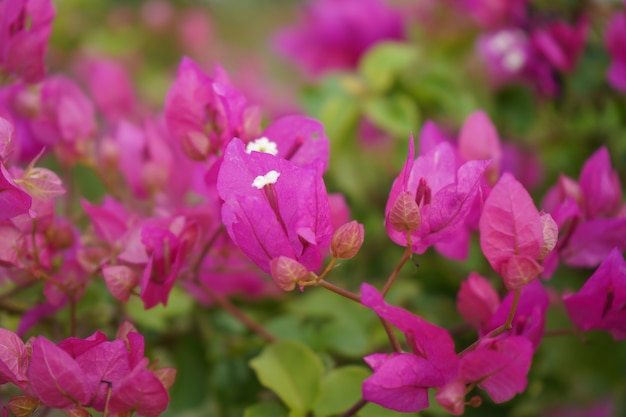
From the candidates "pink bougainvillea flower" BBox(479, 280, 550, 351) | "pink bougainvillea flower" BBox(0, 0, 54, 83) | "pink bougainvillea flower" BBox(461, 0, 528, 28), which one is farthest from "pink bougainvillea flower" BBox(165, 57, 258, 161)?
"pink bougainvillea flower" BBox(461, 0, 528, 28)

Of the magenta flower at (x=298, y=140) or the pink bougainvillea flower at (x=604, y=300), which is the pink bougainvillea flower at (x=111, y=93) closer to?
the magenta flower at (x=298, y=140)

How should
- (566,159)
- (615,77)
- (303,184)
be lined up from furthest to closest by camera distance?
(566,159) < (615,77) < (303,184)

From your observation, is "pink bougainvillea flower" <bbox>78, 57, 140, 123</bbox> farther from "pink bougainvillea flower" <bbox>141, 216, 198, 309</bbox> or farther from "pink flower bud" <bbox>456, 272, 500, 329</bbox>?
"pink flower bud" <bbox>456, 272, 500, 329</bbox>

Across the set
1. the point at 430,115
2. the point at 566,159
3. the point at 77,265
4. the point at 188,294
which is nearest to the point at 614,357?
the point at 566,159

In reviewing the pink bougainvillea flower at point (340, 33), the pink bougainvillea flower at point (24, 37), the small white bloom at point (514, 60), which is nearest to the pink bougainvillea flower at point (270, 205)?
the pink bougainvillea flower at point (24, 37)

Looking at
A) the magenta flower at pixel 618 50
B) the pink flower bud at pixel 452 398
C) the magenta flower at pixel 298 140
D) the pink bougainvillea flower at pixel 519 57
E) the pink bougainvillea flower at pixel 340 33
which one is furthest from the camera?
the pink bougainvillea flower at pixel 340 33

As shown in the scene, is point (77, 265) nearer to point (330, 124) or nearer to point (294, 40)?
point (330, 124)

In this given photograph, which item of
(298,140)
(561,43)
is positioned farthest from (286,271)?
(561,43)
